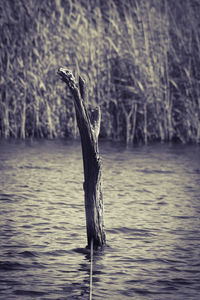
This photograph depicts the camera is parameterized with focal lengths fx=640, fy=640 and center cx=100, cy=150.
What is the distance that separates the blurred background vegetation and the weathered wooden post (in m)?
6.85

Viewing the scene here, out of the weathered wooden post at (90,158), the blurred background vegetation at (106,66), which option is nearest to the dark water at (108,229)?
the weathered wooden post at (90,158)

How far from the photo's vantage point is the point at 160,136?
519 inches

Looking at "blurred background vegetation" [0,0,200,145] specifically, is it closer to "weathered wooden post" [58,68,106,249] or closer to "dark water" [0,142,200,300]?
"dark water" [0,142,200,300]

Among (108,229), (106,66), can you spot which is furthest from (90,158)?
(106,66)

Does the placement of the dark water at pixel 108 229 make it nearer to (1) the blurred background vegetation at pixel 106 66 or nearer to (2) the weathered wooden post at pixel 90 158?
(2) the weathered wooden post at pixel 90 158

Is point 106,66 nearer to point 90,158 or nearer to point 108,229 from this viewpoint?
point 108,229

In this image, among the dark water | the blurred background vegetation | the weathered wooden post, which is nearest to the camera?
the dark water

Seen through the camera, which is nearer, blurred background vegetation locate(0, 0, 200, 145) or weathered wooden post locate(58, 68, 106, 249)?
weathered wooden post locate(58, 68, 106, 249)

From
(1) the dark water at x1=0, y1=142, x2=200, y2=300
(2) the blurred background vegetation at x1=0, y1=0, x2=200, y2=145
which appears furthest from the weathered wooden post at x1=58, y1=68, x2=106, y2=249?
(2) the blurred background vegetation at x1=0, y1=0, x2=200, y2=145

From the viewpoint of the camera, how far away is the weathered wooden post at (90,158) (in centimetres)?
514

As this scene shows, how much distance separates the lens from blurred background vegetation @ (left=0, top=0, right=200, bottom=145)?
12250 mm

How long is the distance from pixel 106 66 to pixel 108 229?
6321mm

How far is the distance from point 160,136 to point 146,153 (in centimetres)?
140

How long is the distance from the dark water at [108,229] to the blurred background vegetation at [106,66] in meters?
1.37
